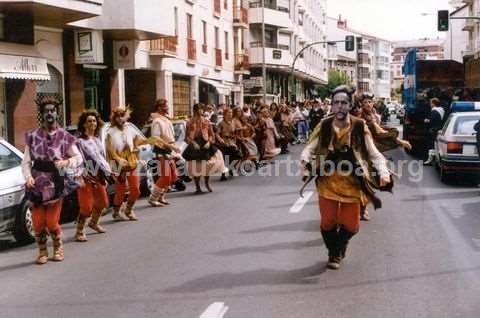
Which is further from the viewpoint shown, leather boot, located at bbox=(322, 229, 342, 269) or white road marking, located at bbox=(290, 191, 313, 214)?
white road marking, located at bbox=(290, 191, 313, 214)

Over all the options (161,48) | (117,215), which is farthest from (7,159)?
(161,48)

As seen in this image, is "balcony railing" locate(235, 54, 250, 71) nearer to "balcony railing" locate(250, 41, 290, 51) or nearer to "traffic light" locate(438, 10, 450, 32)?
"balcony railing" locate(250, 41, 290, 51)

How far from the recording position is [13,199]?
29.5 ft

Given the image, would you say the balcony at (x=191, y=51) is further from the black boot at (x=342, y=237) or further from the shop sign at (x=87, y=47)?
the black boot at (x=342, y=237)

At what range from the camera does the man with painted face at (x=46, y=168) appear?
7.94 m

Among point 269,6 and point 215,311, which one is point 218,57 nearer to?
point 269,6

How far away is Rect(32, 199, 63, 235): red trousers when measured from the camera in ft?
26.3

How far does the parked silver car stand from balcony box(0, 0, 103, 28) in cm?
864

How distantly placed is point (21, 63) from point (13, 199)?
1005 centimetres

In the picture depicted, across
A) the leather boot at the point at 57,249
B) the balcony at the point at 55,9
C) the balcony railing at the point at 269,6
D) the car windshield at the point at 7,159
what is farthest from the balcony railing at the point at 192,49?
the leather boot at the point at 57,249

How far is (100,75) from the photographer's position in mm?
26109

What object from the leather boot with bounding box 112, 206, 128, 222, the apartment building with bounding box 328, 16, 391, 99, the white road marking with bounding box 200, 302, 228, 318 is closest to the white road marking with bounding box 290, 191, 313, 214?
the leather boot with bounding box 112, 206, 128, 222

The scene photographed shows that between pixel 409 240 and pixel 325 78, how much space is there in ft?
252

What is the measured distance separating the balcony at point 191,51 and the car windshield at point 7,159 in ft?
82.7
